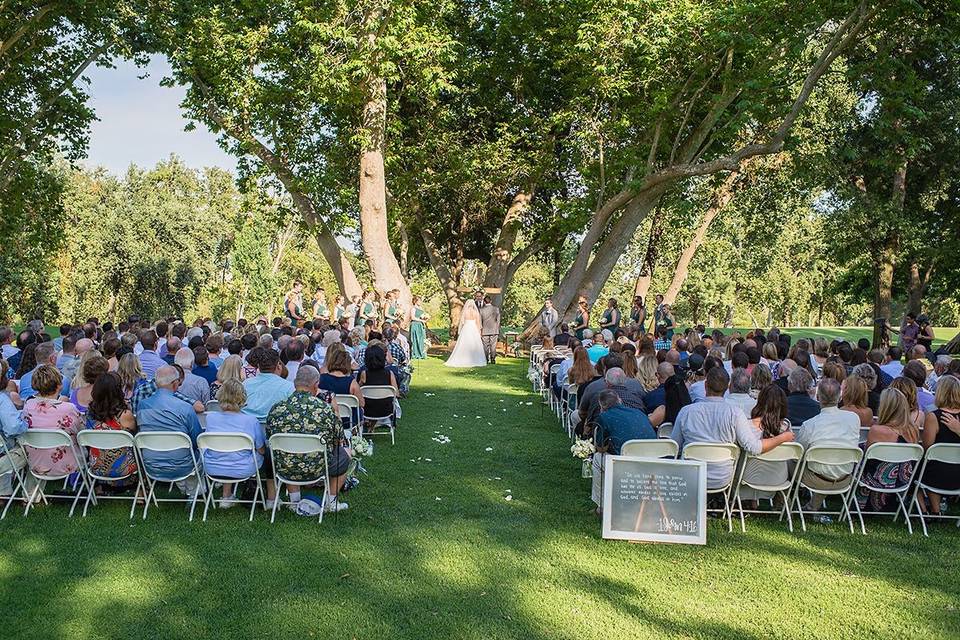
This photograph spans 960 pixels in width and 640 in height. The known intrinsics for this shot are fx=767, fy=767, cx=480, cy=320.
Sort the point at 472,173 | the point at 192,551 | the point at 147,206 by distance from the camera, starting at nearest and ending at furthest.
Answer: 1. the point at 192,551
2. the point at 472,173
3. the point at 147,206

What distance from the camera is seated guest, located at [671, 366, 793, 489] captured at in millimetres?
6449

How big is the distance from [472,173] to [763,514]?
16.1 metres

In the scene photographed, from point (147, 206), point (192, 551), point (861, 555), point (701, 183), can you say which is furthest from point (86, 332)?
point (147, 206)

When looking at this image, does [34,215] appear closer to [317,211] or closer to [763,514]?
[317,211]

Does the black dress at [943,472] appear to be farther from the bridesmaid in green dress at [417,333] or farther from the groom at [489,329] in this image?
the bridesmaid in green dress at [417,333]

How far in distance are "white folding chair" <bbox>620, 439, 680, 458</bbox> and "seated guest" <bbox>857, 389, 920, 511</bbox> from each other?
171 centimetres

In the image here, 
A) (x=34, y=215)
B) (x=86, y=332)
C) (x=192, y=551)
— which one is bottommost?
(x=192, y=551)

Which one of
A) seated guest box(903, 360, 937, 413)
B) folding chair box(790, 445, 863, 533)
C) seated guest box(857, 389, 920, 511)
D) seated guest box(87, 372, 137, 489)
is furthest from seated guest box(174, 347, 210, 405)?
seated guest box(903, 360, 937, 413)

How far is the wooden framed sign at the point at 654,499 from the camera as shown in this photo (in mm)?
6082

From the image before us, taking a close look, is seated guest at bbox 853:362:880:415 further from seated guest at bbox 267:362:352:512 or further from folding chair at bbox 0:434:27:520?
folding chair at bbox 0:434:27:520

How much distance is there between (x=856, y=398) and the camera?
23.2 ft

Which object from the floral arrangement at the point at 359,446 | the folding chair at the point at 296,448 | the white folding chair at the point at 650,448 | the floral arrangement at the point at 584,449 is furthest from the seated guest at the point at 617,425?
the folding chair at the point at 296,448

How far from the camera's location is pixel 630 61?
19.9 metres

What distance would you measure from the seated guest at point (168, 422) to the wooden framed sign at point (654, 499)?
→ 3.62 m
